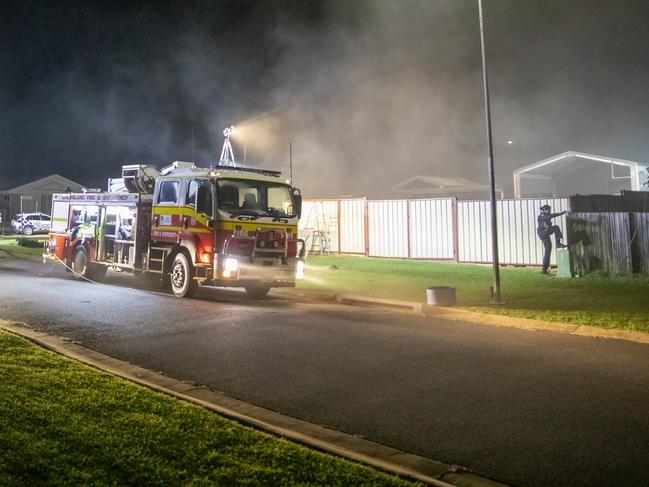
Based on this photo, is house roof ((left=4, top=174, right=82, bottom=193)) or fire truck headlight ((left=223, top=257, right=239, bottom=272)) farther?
house roof ((left=4, top=174, right=82, bottom=193))

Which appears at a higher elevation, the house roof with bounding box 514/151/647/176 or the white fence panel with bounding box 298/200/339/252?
the house roof with bounding box 514/151/647/176

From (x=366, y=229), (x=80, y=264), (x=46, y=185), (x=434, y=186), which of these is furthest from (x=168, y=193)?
(x=46, y=185)

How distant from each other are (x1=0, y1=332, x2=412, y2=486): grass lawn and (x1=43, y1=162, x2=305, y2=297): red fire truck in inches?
248

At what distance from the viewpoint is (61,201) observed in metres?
16.3

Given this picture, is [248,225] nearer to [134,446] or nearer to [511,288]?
[511,288]

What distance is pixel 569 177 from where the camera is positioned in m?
36.9

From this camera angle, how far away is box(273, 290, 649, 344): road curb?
328 inches

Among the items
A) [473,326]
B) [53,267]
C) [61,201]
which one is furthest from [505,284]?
[53,267]

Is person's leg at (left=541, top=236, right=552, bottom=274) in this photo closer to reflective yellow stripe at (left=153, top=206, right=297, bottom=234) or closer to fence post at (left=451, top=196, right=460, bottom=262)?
fence post at (left=451, top=196, right=460, bottom=262)

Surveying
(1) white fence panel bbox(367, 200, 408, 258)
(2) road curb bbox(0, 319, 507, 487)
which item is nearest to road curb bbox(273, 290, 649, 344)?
(2) road curb bbox(0, 319, 507, 487)

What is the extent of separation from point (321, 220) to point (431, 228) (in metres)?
4.66

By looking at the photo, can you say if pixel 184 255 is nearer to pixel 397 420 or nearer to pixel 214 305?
pixel 214 305

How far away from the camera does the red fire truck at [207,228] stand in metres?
11.5

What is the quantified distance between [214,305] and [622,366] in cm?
722
